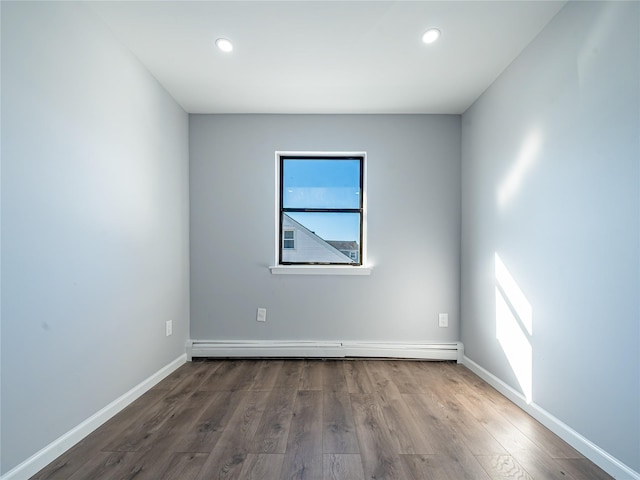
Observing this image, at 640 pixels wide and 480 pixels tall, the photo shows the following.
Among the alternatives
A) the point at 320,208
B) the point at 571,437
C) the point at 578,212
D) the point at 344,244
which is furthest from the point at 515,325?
the point at 320,208

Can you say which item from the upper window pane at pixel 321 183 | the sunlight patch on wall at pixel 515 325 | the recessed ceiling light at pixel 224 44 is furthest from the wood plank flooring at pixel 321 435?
the recessed ceiling light at pixel 224 44

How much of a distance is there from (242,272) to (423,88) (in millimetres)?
2253

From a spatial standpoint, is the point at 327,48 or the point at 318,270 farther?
the point at 318,270

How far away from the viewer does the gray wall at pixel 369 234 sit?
3111 mm

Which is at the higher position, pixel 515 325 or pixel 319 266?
pixel 319 266

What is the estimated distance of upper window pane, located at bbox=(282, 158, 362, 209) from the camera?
10.7 ft

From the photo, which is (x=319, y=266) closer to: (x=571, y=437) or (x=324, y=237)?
(x=324, y=237)

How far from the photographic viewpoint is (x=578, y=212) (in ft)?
5.49

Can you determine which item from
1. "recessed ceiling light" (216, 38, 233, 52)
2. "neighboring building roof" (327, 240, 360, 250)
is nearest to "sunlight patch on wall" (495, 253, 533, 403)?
"neighboring building roof" (327, 240, 360, 250)

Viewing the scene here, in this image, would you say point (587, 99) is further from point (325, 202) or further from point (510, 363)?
point (325, 202)

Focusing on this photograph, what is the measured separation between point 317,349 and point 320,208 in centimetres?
135

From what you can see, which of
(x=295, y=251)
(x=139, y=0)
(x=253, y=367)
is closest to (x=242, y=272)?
(x=295, y=251)

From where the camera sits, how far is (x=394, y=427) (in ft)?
6.04

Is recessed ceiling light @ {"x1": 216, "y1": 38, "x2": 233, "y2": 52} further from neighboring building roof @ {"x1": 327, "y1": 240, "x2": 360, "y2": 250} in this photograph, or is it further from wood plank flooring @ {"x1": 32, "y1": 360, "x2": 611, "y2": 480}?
wood plank flooring @ {"x1": 32, "y1": 360, "x2": 611, "y2": 480}
